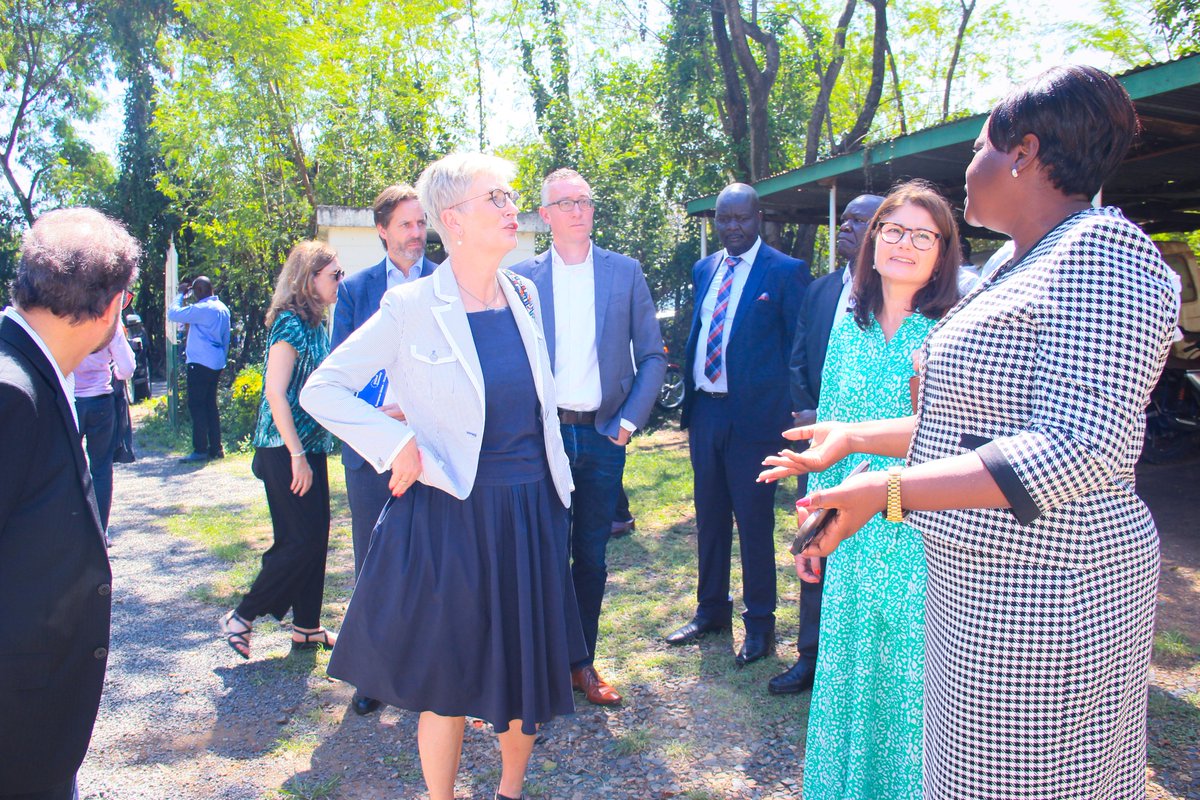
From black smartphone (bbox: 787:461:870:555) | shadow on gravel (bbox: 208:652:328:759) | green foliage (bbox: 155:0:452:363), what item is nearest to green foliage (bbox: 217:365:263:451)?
green foliage (bbox: 155:0:452:363)

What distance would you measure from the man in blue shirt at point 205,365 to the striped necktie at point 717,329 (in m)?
7.87

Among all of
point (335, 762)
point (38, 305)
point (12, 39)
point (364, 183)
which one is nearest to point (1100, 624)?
point (38, 305)

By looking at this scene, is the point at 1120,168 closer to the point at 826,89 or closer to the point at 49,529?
the point at 826,89

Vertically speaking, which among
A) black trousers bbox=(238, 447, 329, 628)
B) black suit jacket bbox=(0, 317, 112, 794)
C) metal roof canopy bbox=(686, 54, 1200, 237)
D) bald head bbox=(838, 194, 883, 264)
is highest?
metal roof canopy bbox=(686, 54, 1200, 237)

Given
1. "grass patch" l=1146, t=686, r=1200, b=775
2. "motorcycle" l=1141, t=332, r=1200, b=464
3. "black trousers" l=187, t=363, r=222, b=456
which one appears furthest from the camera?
"black trousers" l=187, t=363, r=222, b=456

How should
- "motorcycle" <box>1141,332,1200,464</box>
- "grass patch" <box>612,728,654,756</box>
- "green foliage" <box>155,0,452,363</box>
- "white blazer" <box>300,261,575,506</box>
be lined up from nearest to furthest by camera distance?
"white blazer" <box>300,261,575,506</box> → "grass patch" <box>612,728,654,756</box> → "motorcycle" <box>1141,332,1200,464</box> → "green foliage" <box>155,0,452,363</box>

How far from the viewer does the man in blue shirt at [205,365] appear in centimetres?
1062

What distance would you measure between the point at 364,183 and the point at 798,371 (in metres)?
12.8

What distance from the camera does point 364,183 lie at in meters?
15.4

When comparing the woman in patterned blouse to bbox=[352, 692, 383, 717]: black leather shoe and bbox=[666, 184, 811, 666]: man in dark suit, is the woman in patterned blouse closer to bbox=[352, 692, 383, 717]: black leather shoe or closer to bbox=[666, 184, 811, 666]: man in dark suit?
bbox=[352, 692, 383, 717]: black leather shoe

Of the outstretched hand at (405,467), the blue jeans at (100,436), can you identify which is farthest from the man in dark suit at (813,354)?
the blue jeans at (100,436)

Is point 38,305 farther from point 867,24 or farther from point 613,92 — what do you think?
point 867,24

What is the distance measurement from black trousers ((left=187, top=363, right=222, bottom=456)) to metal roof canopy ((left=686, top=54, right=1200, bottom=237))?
6.29 metres

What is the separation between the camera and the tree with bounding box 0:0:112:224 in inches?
1065
